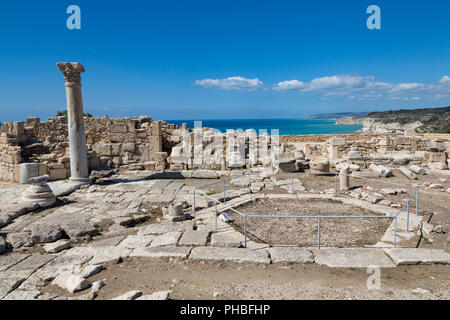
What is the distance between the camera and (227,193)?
31.3 feet

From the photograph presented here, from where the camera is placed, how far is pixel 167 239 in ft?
19.3

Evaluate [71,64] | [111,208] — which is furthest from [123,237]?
[71,64]

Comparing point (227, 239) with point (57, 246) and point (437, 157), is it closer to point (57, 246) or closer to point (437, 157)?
point (57, 246)

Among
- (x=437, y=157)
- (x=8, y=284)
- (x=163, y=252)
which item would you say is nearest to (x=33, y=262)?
(x=8, y=284)

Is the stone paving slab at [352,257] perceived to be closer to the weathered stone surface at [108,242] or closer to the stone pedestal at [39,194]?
the weathered stone surface at [108,242]

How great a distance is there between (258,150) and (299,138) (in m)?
14.7

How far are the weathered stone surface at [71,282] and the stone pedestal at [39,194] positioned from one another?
4623 mm

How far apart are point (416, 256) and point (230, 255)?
9.96 ft

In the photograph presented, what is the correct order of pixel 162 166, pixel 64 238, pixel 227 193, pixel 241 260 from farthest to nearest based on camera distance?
pixel 162 166 < pixel 227 193 < pixel 64 238 < pixel 241 260

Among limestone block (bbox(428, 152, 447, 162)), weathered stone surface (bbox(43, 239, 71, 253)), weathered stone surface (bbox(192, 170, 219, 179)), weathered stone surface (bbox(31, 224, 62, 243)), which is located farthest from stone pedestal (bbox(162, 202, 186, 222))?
limestone block (bbox(428, 152, 447, 162))

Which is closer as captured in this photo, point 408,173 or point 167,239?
point 167,239

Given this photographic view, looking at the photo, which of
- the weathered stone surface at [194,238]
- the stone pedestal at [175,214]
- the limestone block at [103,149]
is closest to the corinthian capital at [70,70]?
the limestone block at [103,149]

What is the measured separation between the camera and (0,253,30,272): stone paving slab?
4900 millimetres

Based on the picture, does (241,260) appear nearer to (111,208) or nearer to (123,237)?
(123,237)
